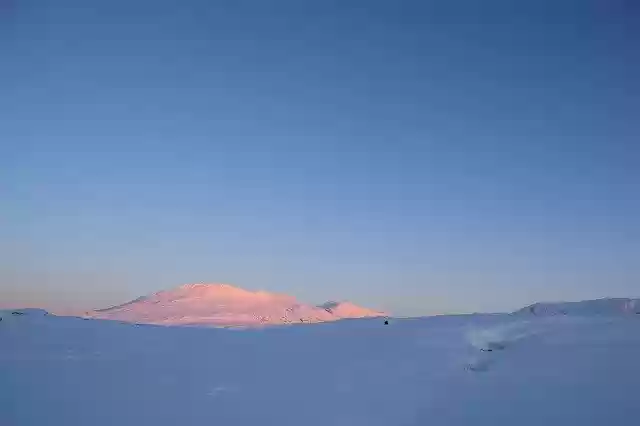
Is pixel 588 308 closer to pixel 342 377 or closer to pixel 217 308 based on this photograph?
pixel 342 377

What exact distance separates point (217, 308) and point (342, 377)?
40.3 metres

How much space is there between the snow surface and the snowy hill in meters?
1.78

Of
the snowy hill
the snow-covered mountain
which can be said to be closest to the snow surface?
the snowy hill

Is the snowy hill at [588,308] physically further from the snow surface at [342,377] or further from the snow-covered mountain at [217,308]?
the snow-covered mountain at [217,308]

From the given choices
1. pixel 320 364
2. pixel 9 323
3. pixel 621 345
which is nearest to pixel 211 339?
pixel 320 364

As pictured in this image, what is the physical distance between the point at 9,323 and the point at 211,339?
635cm

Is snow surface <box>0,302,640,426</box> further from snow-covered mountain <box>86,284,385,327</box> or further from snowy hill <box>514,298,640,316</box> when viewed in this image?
snow-covered mountain <box>86,284,385,327</box>

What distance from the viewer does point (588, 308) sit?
51.0ft

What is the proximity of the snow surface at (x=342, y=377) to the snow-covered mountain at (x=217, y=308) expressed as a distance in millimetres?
28589

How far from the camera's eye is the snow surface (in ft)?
27.4

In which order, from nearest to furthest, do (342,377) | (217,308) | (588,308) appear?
(342,377)
(588,308)
(217,308)

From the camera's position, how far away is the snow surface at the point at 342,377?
8.34 metres

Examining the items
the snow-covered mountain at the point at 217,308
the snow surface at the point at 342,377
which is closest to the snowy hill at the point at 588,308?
the snow surface at the point at 342,377

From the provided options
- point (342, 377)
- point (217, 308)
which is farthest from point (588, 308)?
point (217, 308)
